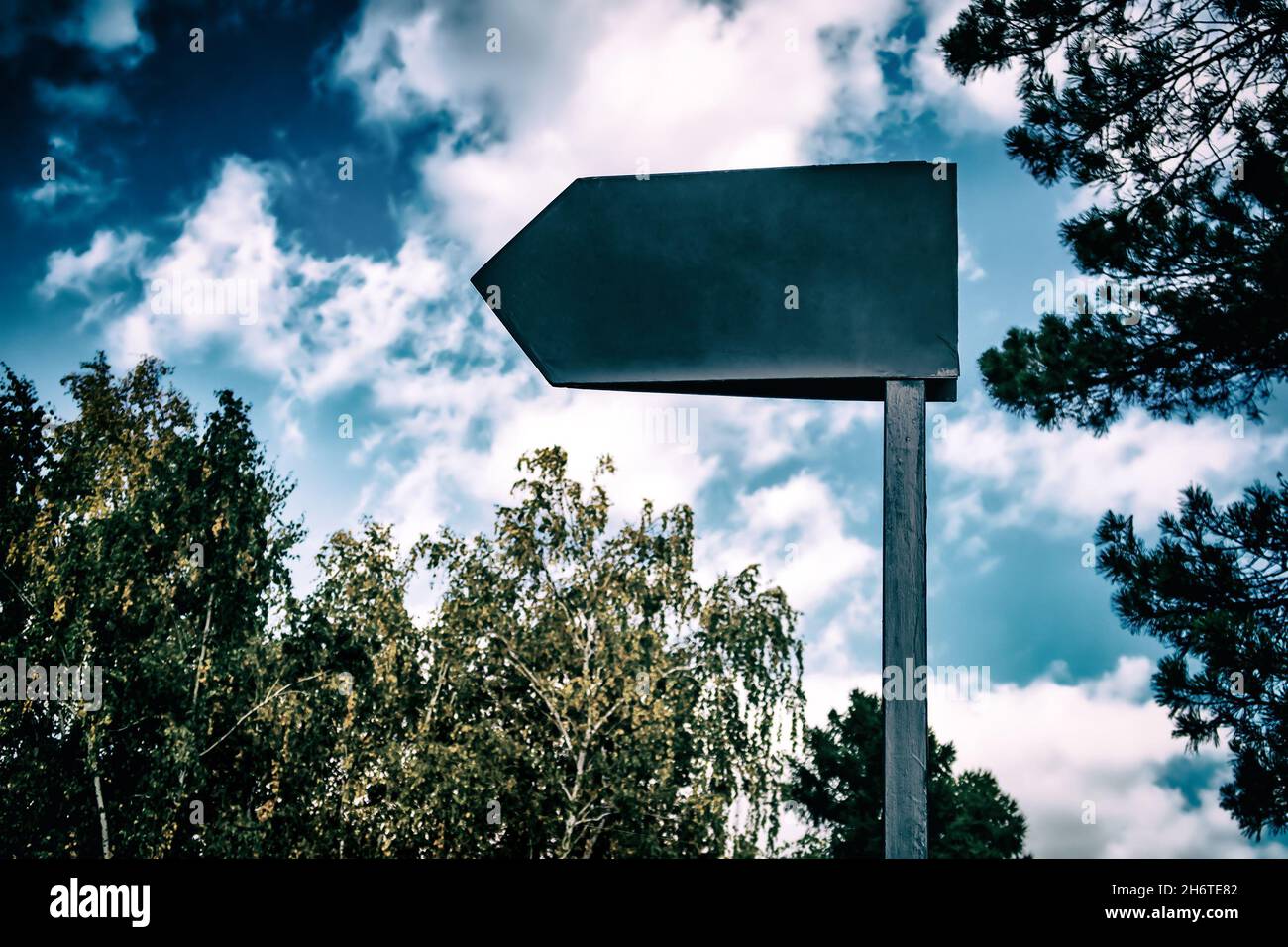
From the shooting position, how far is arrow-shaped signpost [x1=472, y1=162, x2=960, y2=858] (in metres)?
1.35

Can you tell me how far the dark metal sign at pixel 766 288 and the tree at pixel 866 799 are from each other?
87.7 feet

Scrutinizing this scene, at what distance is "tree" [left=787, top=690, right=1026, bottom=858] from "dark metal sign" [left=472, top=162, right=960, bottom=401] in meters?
26.7

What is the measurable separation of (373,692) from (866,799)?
17.5 metres

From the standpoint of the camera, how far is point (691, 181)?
4.80 feet

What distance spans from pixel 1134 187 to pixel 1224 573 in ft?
8.86

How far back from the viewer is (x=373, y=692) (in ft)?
46.2

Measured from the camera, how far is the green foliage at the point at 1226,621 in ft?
17.7

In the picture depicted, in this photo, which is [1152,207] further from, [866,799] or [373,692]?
[866,799]

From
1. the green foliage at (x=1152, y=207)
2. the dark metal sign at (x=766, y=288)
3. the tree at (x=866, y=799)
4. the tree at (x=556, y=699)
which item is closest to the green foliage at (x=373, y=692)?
the tree at (x=556, y=699)
